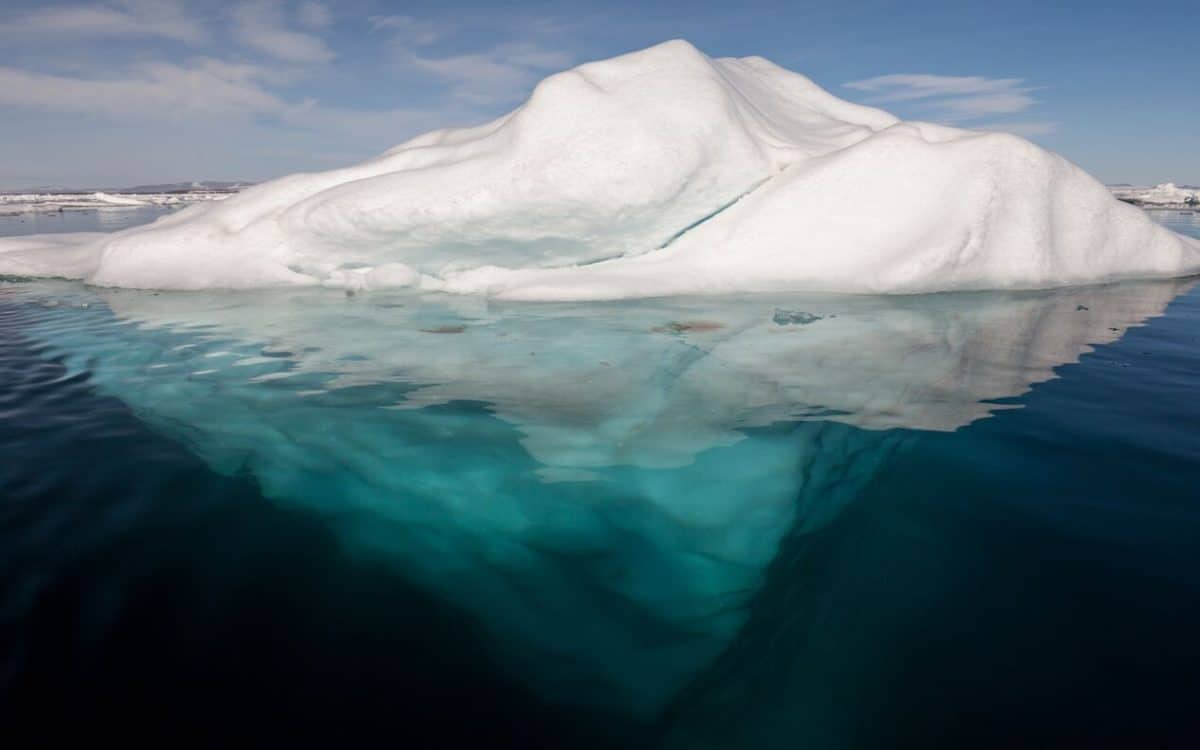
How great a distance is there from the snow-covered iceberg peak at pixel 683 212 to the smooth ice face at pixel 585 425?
1.08 metres

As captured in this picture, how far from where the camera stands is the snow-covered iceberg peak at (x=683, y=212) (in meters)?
8.77

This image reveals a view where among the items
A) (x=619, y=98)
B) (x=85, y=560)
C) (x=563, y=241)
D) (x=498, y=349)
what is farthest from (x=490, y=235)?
(x=85, y=560)

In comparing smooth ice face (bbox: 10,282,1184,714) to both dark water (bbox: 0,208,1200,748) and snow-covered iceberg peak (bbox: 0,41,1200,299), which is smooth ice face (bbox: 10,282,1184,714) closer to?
dark water (bbox: 0,208,1200,748)

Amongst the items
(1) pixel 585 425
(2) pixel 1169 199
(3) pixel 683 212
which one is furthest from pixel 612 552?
(2) pixel 1169 199

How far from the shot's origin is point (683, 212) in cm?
938

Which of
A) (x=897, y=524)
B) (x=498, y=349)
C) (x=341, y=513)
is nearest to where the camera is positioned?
(x=897, y=524)

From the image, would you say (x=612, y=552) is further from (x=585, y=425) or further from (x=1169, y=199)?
(x=1169, y=199)

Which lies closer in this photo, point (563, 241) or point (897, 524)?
point (897, 524)

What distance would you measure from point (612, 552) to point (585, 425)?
1434 millimetres

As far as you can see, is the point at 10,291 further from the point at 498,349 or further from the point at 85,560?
the point at 85,560

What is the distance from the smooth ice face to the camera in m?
2.74

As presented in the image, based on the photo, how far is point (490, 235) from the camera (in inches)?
361

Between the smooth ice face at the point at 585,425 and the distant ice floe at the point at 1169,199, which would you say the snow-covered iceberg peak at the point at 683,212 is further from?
the distant ice floe at the point at 1169,199

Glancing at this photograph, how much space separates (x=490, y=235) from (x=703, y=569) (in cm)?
721
